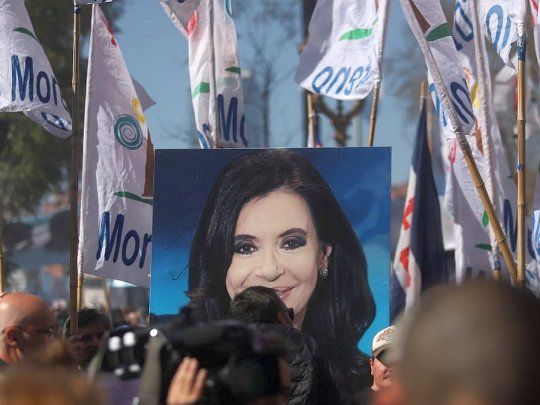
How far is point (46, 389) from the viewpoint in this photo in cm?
189

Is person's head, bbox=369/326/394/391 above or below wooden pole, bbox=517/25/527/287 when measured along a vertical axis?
below

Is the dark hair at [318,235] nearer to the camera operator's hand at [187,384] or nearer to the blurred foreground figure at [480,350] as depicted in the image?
the camera operator's hand at [187,384]

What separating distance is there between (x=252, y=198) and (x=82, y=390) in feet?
12.7

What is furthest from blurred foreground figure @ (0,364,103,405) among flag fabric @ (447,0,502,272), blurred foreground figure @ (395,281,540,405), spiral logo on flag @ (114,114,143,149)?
spiral logo on flag @ (114,114,143,149)

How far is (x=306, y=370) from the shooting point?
411 centimetres

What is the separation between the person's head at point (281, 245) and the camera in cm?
561

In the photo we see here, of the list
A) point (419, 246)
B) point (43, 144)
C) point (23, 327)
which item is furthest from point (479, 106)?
point (43, 144)

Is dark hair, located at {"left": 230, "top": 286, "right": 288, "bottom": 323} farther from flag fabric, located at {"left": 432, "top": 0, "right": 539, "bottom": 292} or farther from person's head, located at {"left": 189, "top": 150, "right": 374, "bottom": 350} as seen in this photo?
flag fabric, located at {"left": 432, "top": 0, "right": 539, "bottom": 292}

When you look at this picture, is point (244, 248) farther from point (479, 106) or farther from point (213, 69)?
point (213, 69)

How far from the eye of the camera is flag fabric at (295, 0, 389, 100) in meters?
7.44

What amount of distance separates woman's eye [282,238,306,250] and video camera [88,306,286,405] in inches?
132

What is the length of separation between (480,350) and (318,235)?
394 cm

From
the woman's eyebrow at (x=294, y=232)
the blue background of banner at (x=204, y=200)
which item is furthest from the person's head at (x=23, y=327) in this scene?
the woman's eyebrow at (x=294, y=232)

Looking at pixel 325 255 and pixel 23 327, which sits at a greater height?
pixel 325 255
